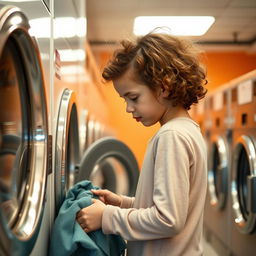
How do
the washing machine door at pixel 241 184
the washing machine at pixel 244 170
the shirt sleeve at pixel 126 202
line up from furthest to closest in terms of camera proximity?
the washing machine door at pixel 241 184
the washing machine at pixel 244 170
the shirt sleeve at pixel 126 202

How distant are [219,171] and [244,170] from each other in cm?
33

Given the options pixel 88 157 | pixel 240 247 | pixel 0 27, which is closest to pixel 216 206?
pixel 240 247

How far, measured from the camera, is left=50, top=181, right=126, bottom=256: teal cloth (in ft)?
3.46

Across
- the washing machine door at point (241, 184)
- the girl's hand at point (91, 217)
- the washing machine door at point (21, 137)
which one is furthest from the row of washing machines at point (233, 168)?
the washing machine door at point (21, 137)

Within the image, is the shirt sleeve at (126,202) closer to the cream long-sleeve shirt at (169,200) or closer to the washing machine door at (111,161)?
the cream long-sleeve shirt at (169,200)

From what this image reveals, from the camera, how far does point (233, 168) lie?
2.60m

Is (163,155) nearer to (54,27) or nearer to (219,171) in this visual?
(54,27)

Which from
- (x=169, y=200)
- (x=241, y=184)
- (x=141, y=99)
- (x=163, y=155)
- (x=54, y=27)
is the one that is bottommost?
(x=241, y=184)

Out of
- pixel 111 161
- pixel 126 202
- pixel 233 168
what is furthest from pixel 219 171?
pixel 126 202

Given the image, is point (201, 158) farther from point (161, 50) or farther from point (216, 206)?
point (216, 206)

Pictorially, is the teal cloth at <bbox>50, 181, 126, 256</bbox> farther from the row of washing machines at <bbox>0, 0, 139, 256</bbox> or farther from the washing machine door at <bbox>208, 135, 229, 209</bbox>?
the washing machine door at <bbox>208, 135, 229, 209</bbox>

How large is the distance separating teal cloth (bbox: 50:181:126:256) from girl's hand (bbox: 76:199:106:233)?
0.05ft

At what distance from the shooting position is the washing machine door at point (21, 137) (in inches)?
33.6

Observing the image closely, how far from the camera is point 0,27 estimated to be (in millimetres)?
687
